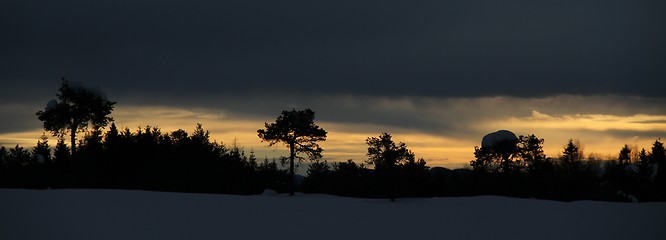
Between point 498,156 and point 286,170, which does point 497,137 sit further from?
point 286,170

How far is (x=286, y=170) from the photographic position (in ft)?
237

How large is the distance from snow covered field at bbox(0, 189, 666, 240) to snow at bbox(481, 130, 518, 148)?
178 ft

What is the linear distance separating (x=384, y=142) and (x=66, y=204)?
45181 millimetres

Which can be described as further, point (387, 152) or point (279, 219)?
point (387, 152)

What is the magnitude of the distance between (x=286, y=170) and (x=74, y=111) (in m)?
26.9

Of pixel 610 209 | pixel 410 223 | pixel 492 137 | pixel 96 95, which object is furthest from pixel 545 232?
pixel 96 95

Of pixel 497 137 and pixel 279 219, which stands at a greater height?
pixel 497 137

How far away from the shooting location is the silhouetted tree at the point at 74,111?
244 feet

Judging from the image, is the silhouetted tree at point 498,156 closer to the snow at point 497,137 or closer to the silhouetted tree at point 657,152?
the snow at point 497,137

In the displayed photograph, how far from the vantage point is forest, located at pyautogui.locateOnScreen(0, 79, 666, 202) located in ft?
Result: 168

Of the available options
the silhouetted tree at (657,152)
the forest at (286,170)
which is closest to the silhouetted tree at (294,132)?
the forest at (286,170)

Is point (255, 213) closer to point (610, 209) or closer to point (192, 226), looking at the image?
point (192, 226)

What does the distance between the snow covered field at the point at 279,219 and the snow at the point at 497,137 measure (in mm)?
54143

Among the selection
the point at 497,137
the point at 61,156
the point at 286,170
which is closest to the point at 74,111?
the point at 61,156
